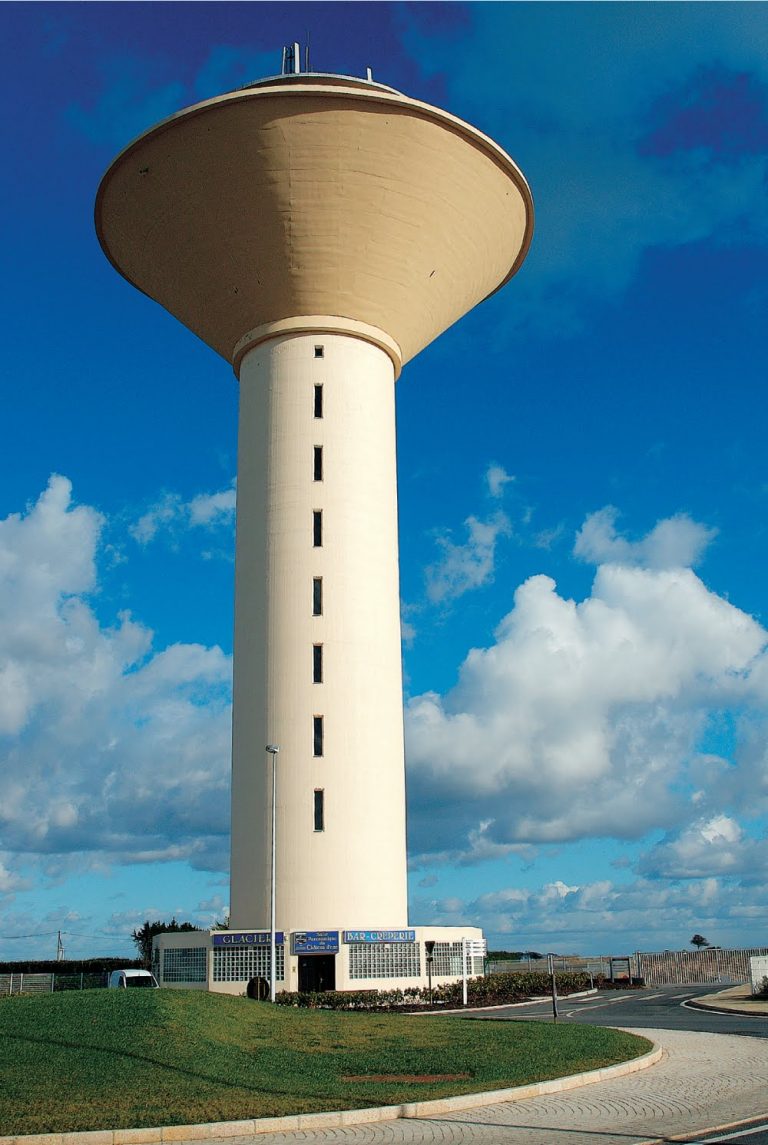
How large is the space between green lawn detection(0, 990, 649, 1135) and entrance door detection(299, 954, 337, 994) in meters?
9.93

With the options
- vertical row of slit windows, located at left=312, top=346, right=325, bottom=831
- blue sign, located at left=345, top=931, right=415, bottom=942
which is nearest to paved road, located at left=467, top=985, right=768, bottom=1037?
blue sign, located at left=345, top=931, right=415, bottom=942

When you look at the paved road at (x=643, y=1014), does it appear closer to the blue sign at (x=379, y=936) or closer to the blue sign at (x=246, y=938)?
the blue sign at (x=379, y=936)

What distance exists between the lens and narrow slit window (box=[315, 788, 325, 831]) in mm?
36281

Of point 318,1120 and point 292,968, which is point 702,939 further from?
point 318,1120

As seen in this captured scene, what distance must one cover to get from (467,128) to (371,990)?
1100 inches

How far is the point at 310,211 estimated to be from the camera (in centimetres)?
3691

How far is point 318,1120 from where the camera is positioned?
1345cm

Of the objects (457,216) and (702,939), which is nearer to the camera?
(457,216)

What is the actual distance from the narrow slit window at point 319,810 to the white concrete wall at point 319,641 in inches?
6.4

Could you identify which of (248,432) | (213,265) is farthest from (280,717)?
(213,265)

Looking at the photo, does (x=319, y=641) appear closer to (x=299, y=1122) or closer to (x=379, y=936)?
(x=379, y=936)

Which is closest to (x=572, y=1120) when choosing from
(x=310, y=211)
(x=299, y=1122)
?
(x=299, y=1122)

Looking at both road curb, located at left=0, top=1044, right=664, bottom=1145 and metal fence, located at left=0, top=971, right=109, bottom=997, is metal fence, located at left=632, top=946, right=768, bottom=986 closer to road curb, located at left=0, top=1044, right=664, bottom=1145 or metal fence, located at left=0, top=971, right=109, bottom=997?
metal fence, located at left=0, top=971, right=109, bottom=997

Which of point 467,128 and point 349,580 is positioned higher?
point 467,128
